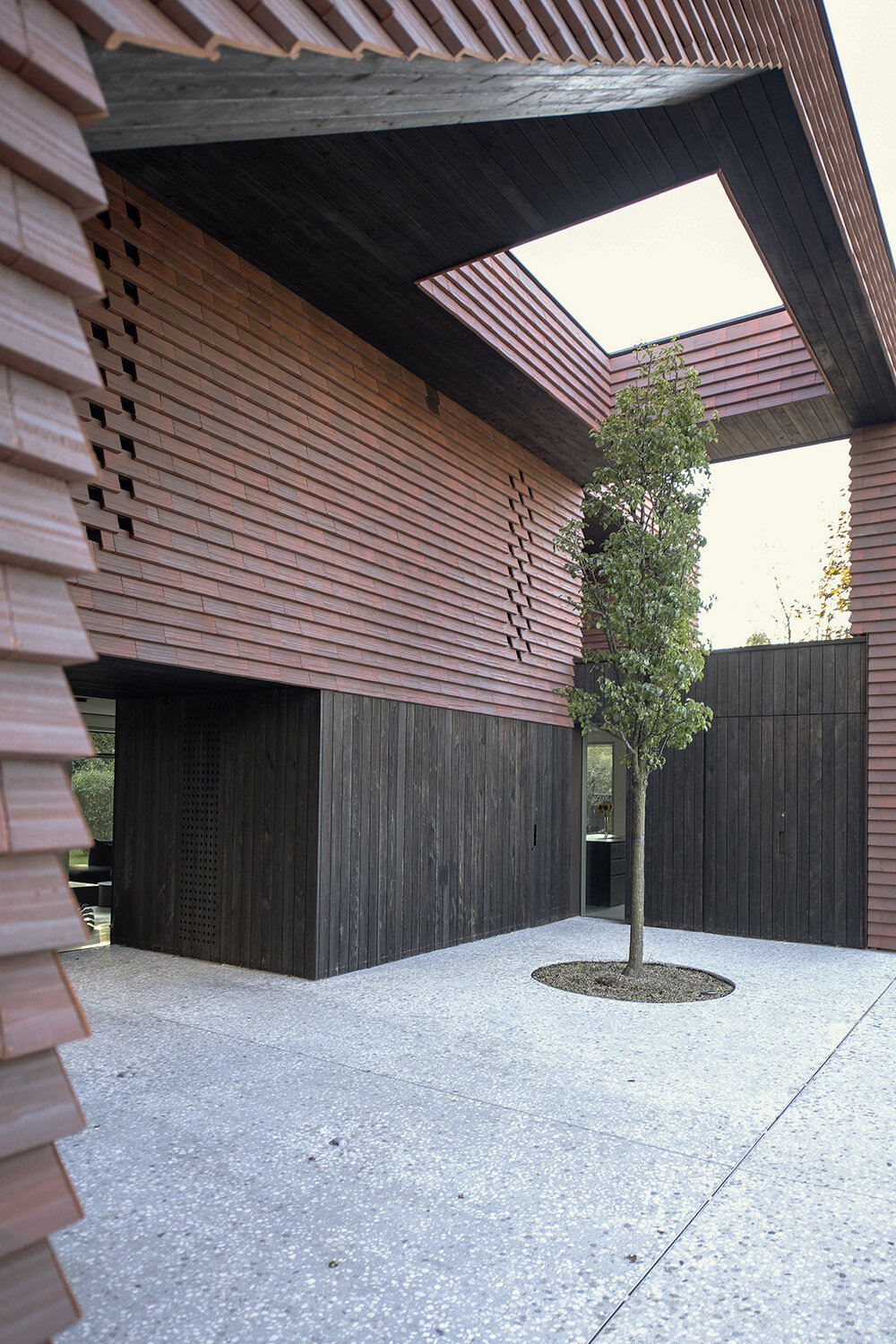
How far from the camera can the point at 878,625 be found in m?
8.18

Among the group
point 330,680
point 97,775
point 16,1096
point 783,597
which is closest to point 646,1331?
point 16,1096

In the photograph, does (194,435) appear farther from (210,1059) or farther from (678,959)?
(678,959)

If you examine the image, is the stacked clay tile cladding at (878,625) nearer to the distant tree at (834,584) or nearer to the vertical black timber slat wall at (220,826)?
the vertical black timber slat wall at (220,826)

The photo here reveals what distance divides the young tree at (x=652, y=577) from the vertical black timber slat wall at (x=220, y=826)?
2.34 meters

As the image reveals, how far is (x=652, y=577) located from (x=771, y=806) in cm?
319

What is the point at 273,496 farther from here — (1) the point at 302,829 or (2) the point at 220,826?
(2) the point at 220,826

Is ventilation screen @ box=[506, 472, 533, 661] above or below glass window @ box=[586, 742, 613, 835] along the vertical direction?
above

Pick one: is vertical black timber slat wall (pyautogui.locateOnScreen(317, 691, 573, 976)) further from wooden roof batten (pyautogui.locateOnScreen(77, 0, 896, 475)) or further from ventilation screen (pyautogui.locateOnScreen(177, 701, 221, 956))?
wooden roof batten (pyautogui.locateOnScreen(77, 0, 896, 475))

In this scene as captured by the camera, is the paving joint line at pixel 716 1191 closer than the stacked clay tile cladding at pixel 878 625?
Yes

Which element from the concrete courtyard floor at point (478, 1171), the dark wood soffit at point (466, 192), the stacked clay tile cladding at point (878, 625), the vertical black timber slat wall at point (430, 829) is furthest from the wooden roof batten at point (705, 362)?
the concrete courtyard floor at point (478, 1171)

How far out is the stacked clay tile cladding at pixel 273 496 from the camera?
498 centimetres

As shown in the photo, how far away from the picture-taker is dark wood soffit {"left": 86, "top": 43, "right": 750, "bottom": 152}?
1.89 meters

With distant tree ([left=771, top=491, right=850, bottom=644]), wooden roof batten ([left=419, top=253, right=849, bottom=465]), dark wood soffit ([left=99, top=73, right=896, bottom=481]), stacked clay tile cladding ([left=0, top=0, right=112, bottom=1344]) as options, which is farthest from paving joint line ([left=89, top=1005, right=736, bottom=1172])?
distant tree ([left=771, top=491, right=850, bottom=644])

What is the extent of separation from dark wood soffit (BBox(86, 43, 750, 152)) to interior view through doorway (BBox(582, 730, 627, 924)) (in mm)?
7355
